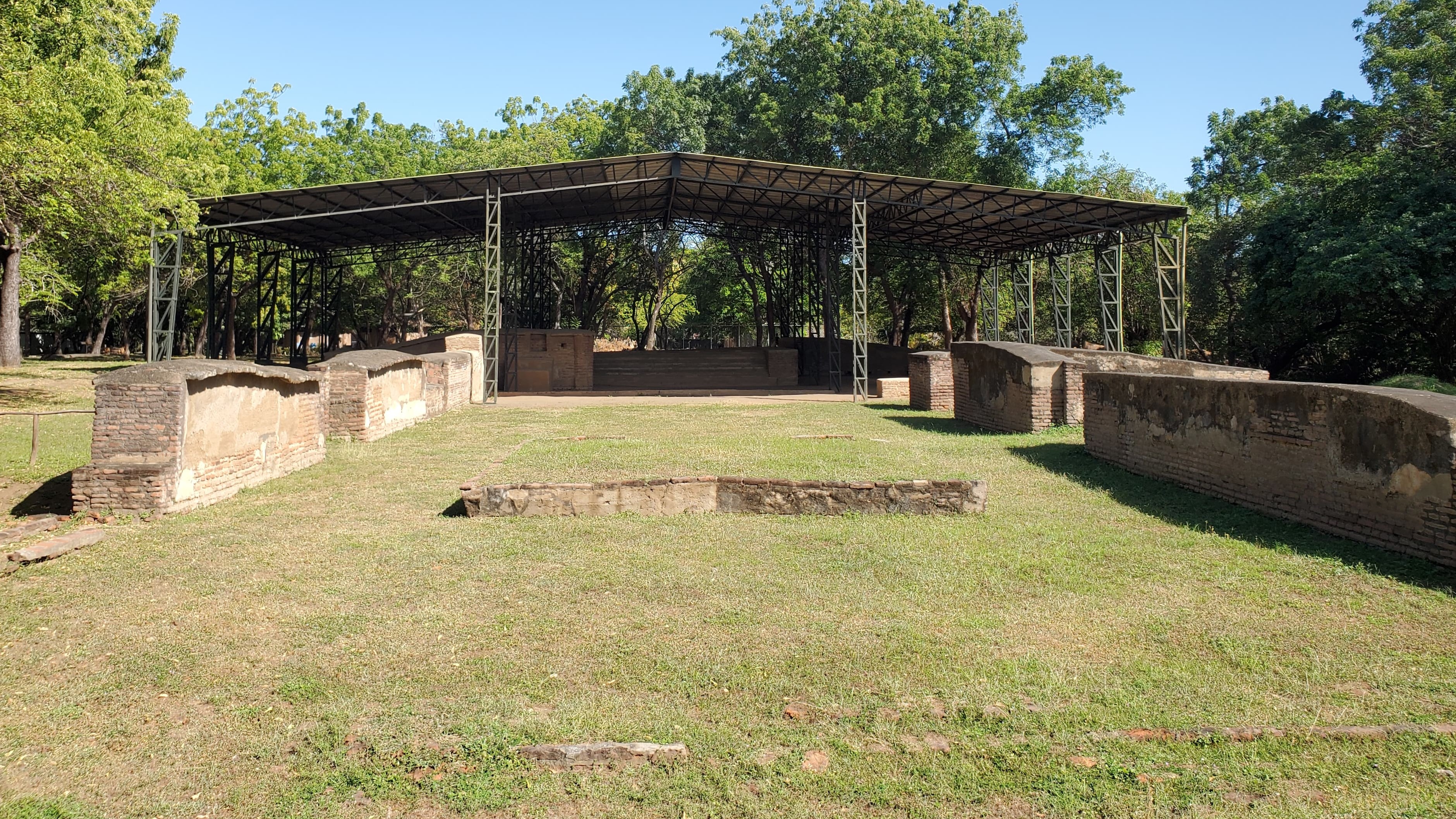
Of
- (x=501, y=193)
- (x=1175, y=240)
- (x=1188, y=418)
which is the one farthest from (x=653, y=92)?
(x=1188, y=418)

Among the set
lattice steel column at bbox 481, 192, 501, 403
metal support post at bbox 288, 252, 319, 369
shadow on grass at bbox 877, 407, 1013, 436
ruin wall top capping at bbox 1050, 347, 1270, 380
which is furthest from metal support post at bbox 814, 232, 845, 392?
metal support post at bbox 288, 252, 319, 369

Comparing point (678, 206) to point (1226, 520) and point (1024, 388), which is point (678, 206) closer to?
point (1024, 388)

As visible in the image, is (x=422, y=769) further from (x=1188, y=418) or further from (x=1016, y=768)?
(x=1188, y=418)

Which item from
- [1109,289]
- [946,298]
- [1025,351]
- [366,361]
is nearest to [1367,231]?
[1109,289]

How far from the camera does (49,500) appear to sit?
8016 mm

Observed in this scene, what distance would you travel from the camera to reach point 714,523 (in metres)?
6.82

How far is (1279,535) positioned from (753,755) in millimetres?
5113

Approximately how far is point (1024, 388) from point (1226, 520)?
5.93 m

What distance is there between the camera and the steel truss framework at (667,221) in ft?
74.2

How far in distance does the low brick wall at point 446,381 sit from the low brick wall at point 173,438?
7.76 m

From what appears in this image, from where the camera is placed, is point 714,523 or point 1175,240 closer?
point 714,523

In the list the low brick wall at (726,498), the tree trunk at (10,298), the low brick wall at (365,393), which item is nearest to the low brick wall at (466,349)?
the low brick wall at (365,393)

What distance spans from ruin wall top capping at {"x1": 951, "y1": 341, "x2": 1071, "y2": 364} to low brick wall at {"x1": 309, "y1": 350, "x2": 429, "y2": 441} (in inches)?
366

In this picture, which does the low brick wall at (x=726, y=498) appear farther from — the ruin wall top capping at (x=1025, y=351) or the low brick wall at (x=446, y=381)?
the low brick wall at (x=446, y=381)
